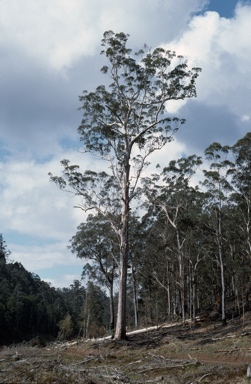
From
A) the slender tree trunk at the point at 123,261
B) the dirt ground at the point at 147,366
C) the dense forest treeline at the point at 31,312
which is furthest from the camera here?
the dense forest treeline at the point at 31,312

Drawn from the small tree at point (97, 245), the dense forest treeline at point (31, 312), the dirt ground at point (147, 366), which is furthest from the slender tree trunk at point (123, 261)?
the dense forest treeline at point (31, 312)

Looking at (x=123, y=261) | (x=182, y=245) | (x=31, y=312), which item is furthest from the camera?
(x=31, y=312)

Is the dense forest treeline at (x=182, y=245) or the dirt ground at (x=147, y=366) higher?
the dense forest treeline at (x=182, y=245)

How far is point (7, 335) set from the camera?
56.5 metres

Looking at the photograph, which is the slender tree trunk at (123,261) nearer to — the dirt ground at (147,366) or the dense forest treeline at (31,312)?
the dirt ground at (147,366)

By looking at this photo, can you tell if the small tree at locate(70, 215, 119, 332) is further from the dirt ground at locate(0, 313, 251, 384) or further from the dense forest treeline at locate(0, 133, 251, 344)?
the dirt ground at locate(0, 313, 251, 384)

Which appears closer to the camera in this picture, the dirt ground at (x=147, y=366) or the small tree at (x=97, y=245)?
the dirt ground at (x=147, y=366)

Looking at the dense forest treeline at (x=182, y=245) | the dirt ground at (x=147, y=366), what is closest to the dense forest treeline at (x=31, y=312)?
the dense forest treeline at (x=182, y=245)

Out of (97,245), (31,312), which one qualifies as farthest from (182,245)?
(31,312)

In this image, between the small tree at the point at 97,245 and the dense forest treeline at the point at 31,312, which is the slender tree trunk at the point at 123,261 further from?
the dense forest treeline at the point at 31,312

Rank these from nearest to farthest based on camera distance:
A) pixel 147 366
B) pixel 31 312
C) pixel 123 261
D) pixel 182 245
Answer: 1. pixel 147 366
2. pixel 123 261
3. pixel 182 245
4. pixel 31 312

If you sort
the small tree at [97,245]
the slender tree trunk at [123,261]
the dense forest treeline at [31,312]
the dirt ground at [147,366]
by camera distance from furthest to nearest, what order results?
the dense forest treeline at [31,312] < the small tree at [97,245] < the slender tree trunk at [123,261] < the dirt ground at [147,366]

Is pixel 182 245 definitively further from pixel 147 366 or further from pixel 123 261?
pixel 147 366

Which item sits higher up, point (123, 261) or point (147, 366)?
point (123, 261)
